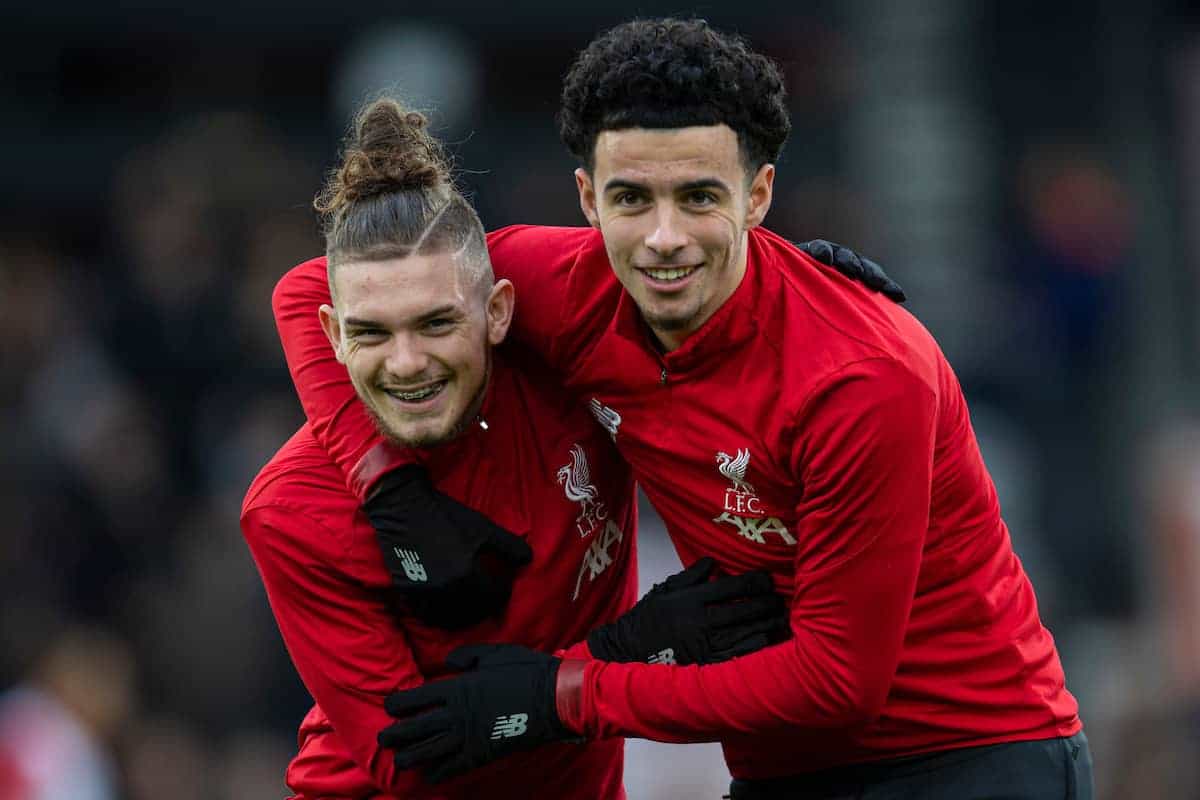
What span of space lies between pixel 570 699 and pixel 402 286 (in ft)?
3.00

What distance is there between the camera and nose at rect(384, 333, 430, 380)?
3.97 metres

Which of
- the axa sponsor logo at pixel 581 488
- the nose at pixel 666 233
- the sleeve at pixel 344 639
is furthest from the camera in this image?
the axa sponsor logo at pixel 581 488

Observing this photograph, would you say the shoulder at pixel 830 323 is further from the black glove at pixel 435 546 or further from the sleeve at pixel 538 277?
the black glove at pixel 435 546

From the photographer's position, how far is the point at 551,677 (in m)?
3.99

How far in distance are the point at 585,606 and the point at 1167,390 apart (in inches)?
216

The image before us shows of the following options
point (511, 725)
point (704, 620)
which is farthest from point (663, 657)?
point (511, 725)

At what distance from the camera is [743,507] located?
393cm

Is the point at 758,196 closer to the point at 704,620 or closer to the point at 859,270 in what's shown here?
the point at 859,270

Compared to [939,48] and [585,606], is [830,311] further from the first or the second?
[939,48]

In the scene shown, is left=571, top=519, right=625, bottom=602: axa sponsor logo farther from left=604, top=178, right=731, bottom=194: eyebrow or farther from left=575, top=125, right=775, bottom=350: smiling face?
left=604, top=178, right=731, bottom=194: eyebrow

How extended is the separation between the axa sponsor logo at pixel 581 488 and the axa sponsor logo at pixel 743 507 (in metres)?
0.40

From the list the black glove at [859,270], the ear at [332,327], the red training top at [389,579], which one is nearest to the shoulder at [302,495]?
the red training top at [389,579]

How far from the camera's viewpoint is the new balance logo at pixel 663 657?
4.00m

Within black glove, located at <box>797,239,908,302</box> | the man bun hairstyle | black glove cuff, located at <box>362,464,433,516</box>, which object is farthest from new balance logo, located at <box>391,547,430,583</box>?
black glove, located at <box>797,239,908,302</box>
